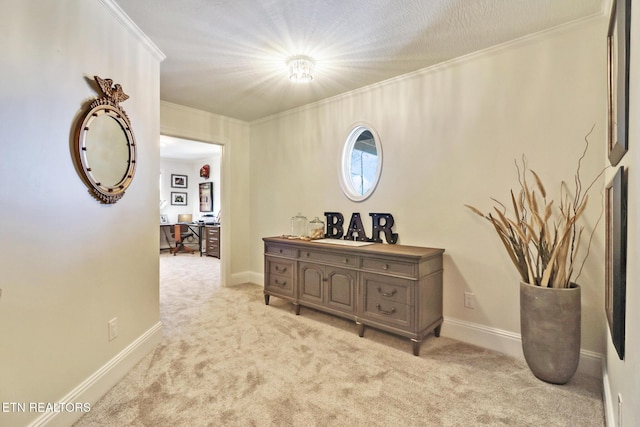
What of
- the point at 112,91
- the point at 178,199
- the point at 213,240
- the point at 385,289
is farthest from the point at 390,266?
the point at 178,199

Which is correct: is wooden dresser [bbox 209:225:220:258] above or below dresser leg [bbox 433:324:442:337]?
above

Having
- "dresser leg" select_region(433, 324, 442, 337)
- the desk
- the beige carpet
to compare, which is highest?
the desk

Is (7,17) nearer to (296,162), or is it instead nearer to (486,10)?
(486,10)

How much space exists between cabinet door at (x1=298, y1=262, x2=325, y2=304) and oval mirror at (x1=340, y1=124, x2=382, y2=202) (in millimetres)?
880

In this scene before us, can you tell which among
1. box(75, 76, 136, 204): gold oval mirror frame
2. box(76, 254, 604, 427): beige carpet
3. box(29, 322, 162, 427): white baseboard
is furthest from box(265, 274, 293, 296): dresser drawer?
box(75, 76, 136, 204): gold oval mirror frame

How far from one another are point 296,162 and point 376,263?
6.20ft

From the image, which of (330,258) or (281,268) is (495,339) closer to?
(330,258)

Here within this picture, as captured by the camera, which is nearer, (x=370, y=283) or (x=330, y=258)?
(x=370, y=283)

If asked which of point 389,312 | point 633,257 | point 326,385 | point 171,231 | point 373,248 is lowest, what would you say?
point 326,385

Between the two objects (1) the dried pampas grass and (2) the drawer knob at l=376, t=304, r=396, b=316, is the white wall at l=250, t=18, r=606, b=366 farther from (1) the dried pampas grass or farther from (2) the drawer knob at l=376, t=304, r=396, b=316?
(2) the drawer knob at l=376, t=304, r=396, b=316

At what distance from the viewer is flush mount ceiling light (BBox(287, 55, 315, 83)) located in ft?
8.25

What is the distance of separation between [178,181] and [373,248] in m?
6.77

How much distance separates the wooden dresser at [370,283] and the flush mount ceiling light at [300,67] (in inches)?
60.5

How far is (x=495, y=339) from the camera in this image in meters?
2.35
